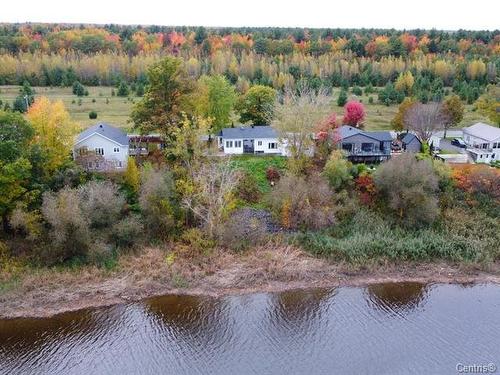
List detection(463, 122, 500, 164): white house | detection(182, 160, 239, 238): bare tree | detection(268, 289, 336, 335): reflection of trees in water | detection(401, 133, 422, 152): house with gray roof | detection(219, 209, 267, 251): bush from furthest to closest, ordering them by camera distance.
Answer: detection(401, 133, 422, 152): house with gray roof
detection(463, 122, 500, 164): white house
detection(219, 209, 267, 251): bush
detection(182, 160, 239, 238): bare tree
detection(268, 289, 336, 335): reflection of trees in water

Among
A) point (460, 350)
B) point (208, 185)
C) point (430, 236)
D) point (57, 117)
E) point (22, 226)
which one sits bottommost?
point (460, 350)

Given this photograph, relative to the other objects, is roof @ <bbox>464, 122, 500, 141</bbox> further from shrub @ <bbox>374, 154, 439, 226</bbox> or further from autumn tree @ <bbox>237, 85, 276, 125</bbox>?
autumn tree @ <bbox>237, 85, 276, 125</bbox>

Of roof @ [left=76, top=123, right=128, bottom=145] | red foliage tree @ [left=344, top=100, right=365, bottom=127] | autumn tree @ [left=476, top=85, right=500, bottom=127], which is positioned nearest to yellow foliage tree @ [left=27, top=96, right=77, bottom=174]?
roof @ [left=76, top=123, right=128, bottom=145]

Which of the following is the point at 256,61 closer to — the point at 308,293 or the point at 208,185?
the point at 208,185

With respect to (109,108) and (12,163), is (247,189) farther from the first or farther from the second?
(109,108)

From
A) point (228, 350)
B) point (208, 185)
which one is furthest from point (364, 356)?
point (208, 185)
